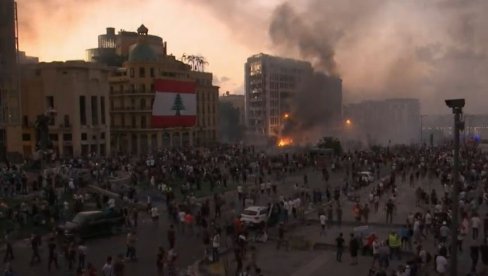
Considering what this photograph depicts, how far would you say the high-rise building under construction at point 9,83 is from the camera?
181 ft

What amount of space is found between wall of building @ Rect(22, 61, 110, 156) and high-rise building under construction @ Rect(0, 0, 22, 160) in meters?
4.34

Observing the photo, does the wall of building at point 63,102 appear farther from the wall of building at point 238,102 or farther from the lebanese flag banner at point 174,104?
the wall of building at point 238,102

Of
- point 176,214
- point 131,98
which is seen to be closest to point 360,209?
point 176,214

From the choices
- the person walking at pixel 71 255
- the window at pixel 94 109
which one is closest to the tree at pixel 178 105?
the window at pixel 94 109

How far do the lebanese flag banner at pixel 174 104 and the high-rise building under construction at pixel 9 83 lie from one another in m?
19.4

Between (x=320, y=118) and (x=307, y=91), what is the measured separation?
19.1 feet

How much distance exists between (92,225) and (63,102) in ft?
137

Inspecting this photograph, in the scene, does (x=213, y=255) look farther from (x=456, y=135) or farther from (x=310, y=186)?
(x=310, y=186)

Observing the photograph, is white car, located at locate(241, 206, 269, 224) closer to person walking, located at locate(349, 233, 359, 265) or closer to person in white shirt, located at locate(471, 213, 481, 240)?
person walking, located at locate(349, 233, 359, 265)

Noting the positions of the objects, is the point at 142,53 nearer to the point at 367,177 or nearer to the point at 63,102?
the point at 63,102

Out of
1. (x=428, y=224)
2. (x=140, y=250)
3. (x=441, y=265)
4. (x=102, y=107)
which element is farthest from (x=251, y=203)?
(x=102, y=107)

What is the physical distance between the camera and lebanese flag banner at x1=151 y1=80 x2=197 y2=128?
7238cm

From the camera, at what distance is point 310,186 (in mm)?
39281

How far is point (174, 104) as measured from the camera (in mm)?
75062
